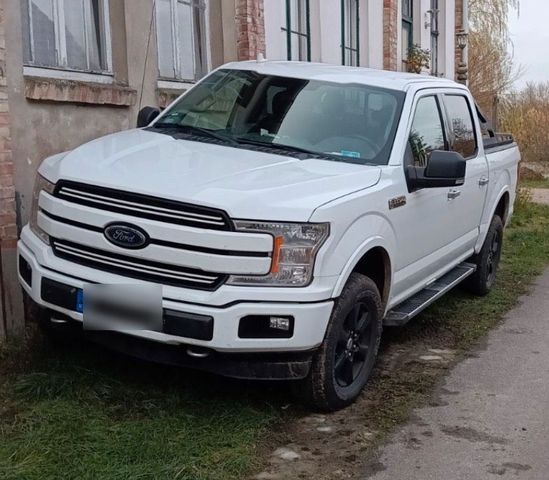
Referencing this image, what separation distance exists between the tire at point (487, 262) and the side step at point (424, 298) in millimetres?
387

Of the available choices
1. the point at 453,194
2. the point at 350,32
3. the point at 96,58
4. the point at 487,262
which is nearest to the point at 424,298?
the point at 453,194

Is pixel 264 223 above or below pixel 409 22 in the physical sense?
below

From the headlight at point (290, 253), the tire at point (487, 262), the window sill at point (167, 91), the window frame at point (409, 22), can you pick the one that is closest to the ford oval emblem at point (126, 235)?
the headlight at point (290, 253)

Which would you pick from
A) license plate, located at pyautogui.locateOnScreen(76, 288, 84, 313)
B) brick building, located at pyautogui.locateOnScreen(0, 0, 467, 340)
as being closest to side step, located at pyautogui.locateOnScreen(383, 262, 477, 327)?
license plate, located at pyautogui.locateOnScreen(76, 288, 84, 313)

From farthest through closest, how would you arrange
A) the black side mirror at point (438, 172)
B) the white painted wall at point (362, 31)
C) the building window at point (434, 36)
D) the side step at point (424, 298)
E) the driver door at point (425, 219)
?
the building window at point (434, 36), the white painted wall at point (362, 31), the side step at point (424, 298), the driver door at point (425, 219), the black side mirror at point (438, 172)

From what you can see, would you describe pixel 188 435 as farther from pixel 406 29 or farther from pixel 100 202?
pixel 406 29

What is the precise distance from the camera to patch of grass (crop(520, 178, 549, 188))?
66.4ft

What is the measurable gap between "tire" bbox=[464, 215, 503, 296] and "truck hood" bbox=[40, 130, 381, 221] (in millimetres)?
2833

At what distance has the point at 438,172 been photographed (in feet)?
15.9

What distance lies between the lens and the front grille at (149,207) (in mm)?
3777

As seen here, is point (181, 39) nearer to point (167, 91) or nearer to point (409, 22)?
point (167, 91)

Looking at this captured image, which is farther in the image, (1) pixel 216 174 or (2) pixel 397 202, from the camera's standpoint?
(2) pixel 397 202

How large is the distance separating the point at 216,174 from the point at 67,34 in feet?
10.1

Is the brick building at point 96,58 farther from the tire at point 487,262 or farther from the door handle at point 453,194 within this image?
the tire at point 487,262
